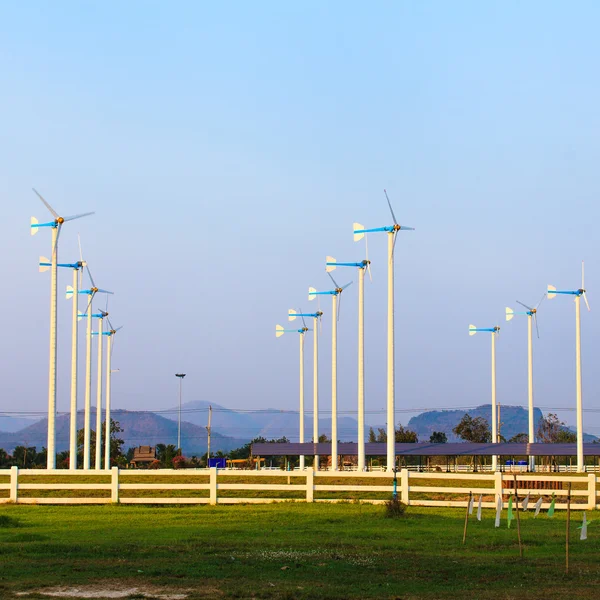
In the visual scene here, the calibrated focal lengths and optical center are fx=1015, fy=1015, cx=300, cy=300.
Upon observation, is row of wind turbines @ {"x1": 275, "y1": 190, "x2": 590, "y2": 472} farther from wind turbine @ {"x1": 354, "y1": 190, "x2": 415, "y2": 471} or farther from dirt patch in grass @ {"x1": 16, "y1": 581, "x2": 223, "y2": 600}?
dirt patch in grass @ {"x1": 16, "y1": 581, "x2": 223, "y2": 600}

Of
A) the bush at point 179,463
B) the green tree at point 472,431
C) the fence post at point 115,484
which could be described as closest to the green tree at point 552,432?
the green tree at point 472,431

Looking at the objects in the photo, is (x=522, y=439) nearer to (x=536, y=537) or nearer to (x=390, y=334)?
(x=390, y=334)

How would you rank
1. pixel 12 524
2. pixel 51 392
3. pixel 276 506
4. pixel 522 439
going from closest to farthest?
pixel 12 524 < pixel 276 506 < pixel 51 392 < pixel 522 439

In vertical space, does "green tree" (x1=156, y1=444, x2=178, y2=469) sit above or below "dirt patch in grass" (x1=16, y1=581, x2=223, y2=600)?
below

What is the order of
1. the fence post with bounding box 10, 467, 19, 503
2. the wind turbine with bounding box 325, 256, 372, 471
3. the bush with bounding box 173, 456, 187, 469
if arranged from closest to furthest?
the fence post with bounding box 10, 467, 19, 503
the wind turbine with bounding box 325, 256, 372, 471
the bush with bounding box 173, 456, 187, 469

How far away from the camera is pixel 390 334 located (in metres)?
50.3

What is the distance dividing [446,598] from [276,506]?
1742cm

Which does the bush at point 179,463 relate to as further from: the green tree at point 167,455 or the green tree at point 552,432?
the green tree at point 552,432

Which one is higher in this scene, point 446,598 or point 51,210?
point 51,210

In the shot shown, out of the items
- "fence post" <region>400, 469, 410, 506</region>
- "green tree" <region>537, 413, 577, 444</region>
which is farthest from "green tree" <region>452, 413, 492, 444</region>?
"fence post" <region>400, 469, 410, 506</region>

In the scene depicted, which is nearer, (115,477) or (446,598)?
(446,598)

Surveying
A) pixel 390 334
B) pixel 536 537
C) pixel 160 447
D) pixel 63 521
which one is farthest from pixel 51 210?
pixel 160 447

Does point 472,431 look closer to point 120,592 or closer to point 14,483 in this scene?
point 14,483

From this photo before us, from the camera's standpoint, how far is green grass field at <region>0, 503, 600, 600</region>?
1780 cm
